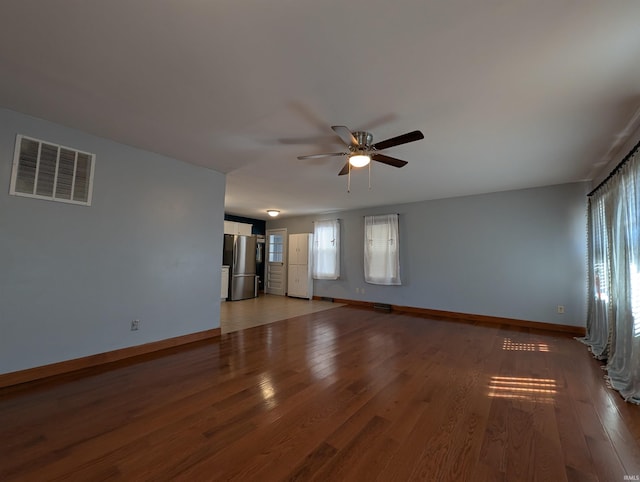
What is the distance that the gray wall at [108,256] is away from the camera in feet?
7.92

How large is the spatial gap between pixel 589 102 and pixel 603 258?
2304mm

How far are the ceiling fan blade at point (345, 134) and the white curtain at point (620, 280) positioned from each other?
251 cm

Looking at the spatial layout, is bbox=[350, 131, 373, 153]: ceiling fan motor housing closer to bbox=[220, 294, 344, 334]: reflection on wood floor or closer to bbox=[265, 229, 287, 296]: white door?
bbox=[220, 294, 344, 334]: reflection on wood floor

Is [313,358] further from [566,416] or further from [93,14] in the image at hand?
[93,14]

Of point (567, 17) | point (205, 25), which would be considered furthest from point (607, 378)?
point (205, 25)

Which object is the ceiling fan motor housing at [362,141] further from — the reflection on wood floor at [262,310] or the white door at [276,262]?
the white door at [276,262]

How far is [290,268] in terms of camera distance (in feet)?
25.6

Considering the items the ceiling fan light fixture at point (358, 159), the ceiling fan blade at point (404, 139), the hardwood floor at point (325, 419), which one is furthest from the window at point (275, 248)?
the ceiling fan blade at point (404, 139)

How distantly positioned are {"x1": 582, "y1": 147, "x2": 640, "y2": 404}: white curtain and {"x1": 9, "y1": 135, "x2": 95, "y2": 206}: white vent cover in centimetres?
532

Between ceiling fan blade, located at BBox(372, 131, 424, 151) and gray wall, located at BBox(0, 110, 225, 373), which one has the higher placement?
ceiling fan blade, located at BBox(372, 131, 424, 151)

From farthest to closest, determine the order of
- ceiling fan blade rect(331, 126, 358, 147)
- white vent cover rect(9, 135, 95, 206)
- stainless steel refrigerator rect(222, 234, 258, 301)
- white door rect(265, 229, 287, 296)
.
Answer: white door rect(265, 229, 287, 296) → stainless steel refrigerator rect(222, 234, 258, 301) → white vent cover rect(9, 135, 95, 206) → ceiling fan blade rect(331, 126, 358, 147)

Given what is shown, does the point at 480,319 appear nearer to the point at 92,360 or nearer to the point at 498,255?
the point at 498,255

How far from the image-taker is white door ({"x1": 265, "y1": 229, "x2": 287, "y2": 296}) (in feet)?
26.5

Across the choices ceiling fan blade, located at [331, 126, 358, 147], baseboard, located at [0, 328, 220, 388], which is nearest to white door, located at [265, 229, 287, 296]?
A: baseboard, located at [0, 328, 220, 388]
